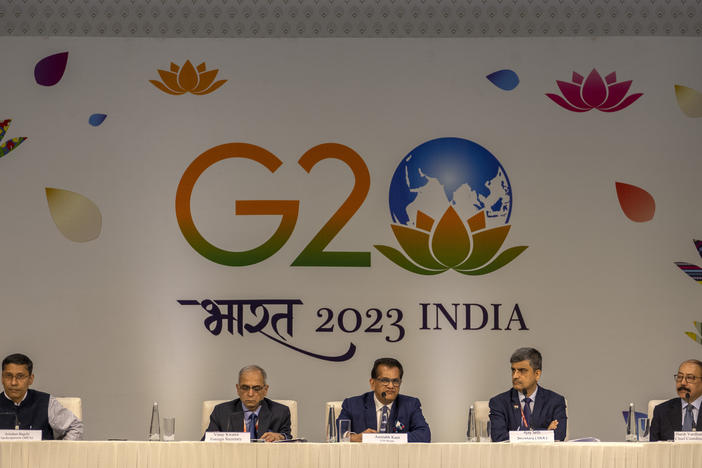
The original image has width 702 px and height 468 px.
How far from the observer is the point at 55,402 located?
3.99 meters

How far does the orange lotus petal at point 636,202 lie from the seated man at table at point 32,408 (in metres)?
3.45

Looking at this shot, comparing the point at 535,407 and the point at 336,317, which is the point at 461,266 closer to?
the point at 336,317

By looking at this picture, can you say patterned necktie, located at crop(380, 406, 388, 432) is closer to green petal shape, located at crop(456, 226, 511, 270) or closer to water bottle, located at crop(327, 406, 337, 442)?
water bottle, located at crop(327, 406, 337, 442)

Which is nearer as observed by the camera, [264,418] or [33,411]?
[33,411]

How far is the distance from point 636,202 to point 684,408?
1453 millimetres

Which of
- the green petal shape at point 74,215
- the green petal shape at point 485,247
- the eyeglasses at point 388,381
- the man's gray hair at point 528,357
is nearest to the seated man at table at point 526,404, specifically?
the man's gray hair at point 528,357

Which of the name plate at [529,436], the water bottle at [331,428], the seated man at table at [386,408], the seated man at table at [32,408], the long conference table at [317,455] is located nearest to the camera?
the long conference table at [317,455]

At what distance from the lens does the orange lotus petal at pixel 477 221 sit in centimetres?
507

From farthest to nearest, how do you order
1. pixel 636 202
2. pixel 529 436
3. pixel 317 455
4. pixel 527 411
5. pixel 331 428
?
1. pixel 636 202
2. pixel 527 411
3. pixel 331 428
4. pixel 529 436
5. pixel 317 455

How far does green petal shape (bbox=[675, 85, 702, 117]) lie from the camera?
5090 millimetres

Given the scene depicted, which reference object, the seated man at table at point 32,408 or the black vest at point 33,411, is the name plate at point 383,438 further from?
the black vest at point 33,411

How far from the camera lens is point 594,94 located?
5.12m

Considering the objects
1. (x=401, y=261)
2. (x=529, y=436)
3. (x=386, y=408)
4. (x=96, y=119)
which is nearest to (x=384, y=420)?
(x=386, y=408)

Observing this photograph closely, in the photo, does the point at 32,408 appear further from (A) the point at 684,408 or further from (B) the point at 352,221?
(A) the point at 684,408
